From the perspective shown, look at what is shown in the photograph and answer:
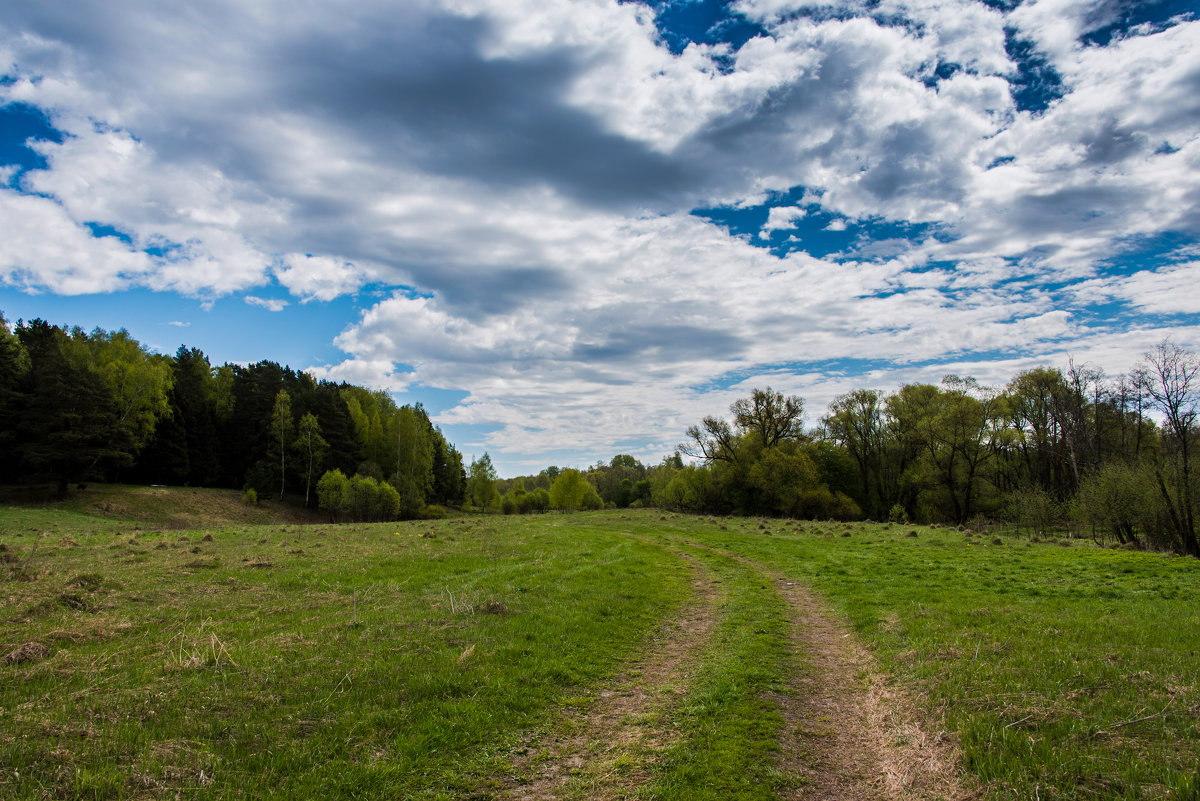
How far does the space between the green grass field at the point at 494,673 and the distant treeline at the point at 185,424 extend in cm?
4189

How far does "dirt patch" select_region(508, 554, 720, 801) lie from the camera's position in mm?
6016

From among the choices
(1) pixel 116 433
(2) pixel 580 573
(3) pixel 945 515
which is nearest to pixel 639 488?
(3) pixel 945 515

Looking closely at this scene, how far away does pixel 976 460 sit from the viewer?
53.1 metres

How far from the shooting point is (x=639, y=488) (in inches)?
4961

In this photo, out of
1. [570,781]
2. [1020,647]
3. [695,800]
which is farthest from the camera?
[1020,647]

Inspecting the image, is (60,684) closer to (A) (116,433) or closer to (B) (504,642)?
(B) (504,642)

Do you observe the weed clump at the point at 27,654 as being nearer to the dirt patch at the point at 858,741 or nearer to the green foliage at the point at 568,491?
the dirt patch at the point at 858,741

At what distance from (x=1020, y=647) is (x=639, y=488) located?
11767 cm

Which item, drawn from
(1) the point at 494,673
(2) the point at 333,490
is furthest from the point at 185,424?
(1) the point at 494,673

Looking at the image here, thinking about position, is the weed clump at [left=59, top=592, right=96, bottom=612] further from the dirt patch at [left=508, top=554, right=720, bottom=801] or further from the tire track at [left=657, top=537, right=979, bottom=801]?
the tire track at [left=657, top=537, right=979, bottom=801]

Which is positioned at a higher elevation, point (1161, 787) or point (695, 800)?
point (1161, 787)

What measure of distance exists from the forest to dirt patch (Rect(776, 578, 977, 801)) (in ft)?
107

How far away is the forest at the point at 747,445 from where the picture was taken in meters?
34.3

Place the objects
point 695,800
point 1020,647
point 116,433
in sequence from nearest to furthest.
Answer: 1. point 695,800
2. point 1020,647
3. point 116,433
